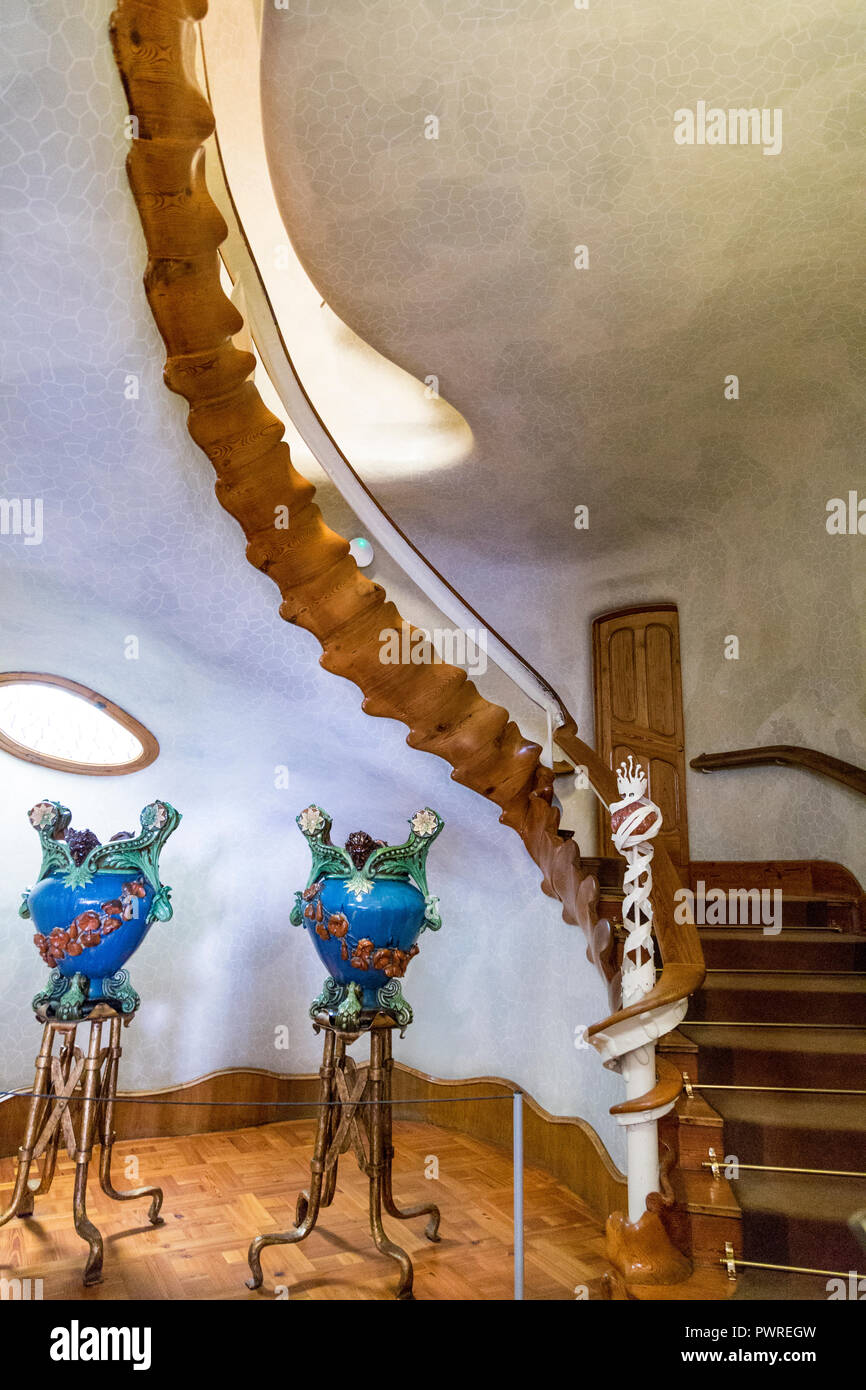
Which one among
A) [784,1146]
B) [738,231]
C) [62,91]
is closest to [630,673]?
[738,231]

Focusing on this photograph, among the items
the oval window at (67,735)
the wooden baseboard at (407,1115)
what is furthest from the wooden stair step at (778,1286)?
the oval window at (67,735)

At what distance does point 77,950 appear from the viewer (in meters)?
3.26

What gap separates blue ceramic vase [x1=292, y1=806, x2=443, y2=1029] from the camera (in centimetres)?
309

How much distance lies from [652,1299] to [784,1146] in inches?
27.1

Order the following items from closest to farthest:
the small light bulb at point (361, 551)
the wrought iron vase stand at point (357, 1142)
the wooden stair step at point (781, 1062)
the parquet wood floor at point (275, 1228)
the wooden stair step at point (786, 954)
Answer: the parquet wood floor at point (275, 1228), the wrought iron vase stand at point (357, 1142), the wooden stair step at point (781, 1062), the small light bulb at point (361, 551), the wooden stair step at point (786, 954)

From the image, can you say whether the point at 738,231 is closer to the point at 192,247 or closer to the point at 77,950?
the point at 192,247

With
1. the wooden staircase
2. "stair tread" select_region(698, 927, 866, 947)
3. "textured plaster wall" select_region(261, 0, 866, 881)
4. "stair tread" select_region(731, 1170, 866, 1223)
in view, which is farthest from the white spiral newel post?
"textured plaster wall" select_region(261, 0, 866, 881)

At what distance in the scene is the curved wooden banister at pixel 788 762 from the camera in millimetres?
4796

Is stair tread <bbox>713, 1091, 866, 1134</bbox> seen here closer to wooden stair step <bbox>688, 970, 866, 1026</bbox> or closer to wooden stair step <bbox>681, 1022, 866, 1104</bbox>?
wooden stair step <bbox>681, 1022, 866, 1104</bbox>

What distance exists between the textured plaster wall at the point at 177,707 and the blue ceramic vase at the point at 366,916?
1017 mm

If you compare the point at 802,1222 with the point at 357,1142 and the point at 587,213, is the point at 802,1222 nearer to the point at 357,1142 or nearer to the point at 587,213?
the point at 357,1142

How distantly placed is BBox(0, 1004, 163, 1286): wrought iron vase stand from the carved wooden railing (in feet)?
5.17

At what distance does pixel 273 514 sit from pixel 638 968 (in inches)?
77.5

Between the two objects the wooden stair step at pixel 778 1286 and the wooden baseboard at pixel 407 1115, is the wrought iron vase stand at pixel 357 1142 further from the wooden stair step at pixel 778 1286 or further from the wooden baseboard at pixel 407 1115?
the wooden stair step at pixel 778 1286
